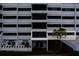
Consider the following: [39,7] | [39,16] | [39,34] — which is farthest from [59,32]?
[39,7]

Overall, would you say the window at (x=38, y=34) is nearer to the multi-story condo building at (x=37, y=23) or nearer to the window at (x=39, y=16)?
the multi-story condo building at (x=37, y=23)

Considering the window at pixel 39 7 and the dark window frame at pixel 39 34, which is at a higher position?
the window at pixel 39 7

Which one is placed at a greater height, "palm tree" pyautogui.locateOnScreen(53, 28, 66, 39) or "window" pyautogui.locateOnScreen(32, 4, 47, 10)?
"window" pyautogui.locateOnScreen(32, 4, 47, 10)

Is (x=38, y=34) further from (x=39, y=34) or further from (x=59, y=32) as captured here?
(x=59, y=32)

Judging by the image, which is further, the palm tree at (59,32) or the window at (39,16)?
the window at (39,16)

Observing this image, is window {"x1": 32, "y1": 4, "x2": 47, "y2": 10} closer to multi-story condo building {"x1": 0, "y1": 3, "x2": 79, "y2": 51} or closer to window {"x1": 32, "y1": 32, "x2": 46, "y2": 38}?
multi-story condo building {"x1": 0, "y1": 3, "x2": 79, "y2": 51}

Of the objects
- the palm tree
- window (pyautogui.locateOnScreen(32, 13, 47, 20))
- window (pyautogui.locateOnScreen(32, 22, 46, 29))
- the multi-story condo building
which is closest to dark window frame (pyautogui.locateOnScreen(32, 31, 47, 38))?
the multi-story condo building

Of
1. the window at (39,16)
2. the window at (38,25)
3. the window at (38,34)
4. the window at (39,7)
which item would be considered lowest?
the window at (38,34)

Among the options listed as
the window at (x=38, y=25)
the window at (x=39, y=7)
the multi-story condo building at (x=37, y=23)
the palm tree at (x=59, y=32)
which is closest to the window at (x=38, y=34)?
the multi-story condo building at (x=37, y=23)

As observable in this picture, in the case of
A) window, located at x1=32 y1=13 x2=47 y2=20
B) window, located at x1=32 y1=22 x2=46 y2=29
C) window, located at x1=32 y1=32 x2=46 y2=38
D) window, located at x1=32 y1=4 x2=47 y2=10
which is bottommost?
window, located at x1=32 y1=32 x2=46 y2=38

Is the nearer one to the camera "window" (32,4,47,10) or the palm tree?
the palm tree
